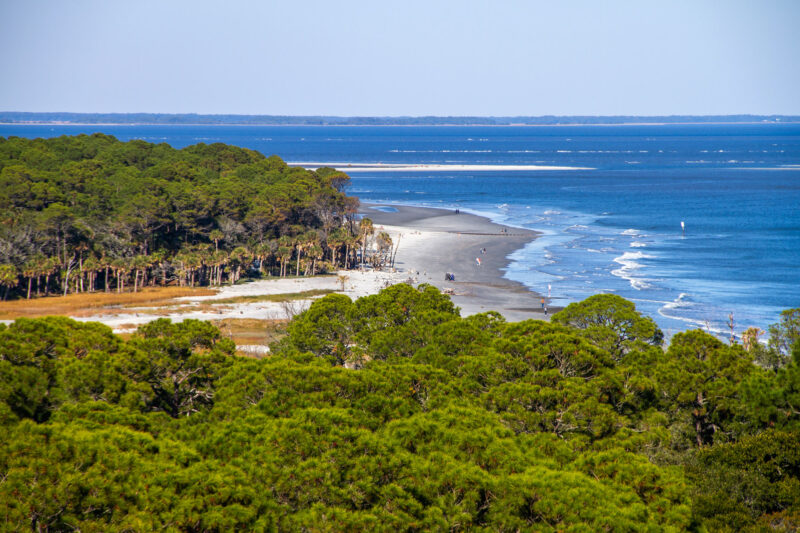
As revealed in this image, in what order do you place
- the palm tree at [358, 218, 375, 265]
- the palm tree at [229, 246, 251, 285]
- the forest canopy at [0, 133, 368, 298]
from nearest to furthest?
1. the forest canopy at [0, 133, 368, 298]
2. the palm tree at [229, 246, 251, 285]
3. the palm tree at [358, 218, 375, 265]

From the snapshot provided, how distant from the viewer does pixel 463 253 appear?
84812 mm

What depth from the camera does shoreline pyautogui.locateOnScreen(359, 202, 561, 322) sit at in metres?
61.2

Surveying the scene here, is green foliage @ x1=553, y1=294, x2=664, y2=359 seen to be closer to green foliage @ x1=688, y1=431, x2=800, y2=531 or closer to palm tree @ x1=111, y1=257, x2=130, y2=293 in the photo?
green foliage @ x1=688, y1=431, x2=800, y2=531

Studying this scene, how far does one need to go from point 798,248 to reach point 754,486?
249 ft

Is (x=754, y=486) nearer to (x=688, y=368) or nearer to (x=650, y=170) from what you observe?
(x=688, y=368)

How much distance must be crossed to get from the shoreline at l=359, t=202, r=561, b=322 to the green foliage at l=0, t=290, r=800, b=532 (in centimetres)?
2997

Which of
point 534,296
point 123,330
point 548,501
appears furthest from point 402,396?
point 534,296

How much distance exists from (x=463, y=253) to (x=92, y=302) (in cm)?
4093

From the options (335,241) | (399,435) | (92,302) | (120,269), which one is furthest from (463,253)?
(399,435)

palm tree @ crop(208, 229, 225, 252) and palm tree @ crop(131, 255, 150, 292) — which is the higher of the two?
palm tree @ crop(208, 229, 225, 252)

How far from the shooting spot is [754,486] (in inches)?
699

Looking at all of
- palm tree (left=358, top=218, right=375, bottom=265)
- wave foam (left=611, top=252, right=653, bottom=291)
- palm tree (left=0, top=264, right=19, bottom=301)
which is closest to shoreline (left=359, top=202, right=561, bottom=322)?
palm tree (left=358, top=218, right=375, bottom=265)

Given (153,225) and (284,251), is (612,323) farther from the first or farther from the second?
(153,225)

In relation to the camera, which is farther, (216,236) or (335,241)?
(335,241)
